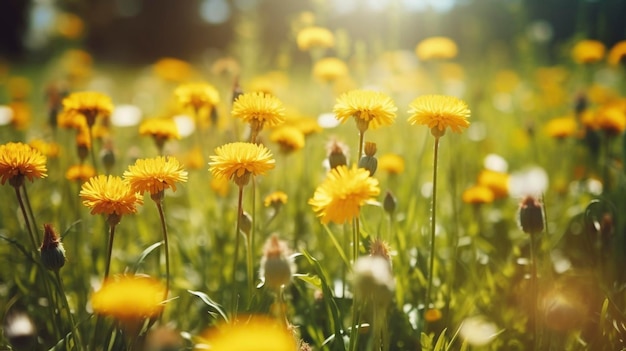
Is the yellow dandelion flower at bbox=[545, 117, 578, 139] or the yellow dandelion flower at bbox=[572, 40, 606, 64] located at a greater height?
the yellow dandelion flower at bbox=[572, 40, 606, 64]

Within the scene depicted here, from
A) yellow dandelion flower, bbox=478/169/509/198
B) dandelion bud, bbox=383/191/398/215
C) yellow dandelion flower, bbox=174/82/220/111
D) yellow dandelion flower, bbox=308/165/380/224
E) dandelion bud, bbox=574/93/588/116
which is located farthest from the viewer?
dandelion bud, bbox=574/93/588/116

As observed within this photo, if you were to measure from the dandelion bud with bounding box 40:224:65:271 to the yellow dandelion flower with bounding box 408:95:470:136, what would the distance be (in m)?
0.87

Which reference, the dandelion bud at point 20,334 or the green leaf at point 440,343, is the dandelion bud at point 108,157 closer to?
the dandelion bud at point 20,334

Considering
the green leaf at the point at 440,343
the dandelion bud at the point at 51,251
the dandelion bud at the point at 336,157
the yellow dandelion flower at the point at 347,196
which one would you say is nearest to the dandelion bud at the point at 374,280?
the yellow dandelion flower at the point at 347,196

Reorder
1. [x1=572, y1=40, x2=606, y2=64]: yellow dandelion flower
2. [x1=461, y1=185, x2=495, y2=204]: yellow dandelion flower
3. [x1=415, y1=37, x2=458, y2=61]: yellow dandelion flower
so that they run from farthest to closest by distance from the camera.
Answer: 1. [x1=572, y1=40, x2=606, y2=64]: yellow dandelion flower
2. [x1=415, y1=37, x2=458, y2=61]: yellow dandelion flower
3. [x1=461, y1=185, x2=495, y2=204]: yellow dandelion flower

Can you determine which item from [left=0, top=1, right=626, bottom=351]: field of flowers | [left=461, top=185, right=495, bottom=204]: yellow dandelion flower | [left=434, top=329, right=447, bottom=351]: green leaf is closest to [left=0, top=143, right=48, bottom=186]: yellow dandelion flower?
[left=0, top=1, right=626, bottom=351]: field of flowers

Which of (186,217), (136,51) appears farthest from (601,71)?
(136,51)

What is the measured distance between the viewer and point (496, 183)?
99.7 inches

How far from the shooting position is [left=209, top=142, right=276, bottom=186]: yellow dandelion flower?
130 centimetres

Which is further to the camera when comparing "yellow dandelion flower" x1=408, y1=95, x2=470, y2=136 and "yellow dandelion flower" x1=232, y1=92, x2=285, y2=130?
"yellow dandelion flower" x1=232, y1=92, x2=285, y2=130

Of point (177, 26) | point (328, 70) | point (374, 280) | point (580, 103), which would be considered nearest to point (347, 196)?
point (374, 280)

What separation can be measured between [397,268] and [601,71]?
5.50 metres

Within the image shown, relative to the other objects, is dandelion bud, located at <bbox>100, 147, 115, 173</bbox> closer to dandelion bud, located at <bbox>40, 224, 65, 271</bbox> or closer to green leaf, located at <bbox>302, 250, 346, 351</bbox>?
dandelion bud, located at <bbox>40, 224, 65, 271</bbox>

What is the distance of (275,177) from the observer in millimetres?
2846
